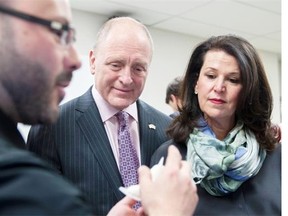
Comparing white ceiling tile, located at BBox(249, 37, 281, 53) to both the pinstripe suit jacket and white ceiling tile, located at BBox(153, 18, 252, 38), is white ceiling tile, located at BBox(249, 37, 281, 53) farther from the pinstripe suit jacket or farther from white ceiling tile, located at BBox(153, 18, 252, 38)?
the pinstripe suit jacket

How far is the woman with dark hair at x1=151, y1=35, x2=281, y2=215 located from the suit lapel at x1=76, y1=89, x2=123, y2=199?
175 millimetres

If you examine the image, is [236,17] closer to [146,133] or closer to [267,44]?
[267,44]

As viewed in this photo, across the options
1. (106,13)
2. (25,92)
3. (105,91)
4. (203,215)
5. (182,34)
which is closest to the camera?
(25,92)

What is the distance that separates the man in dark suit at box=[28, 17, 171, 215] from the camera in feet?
3.98

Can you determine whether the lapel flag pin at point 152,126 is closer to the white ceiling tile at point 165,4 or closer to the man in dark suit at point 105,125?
the man in dark suit at point 105,125

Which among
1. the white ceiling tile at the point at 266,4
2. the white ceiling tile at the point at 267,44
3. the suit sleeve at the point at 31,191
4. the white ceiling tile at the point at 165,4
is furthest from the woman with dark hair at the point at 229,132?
the white ceiling tile at the point at 267,44

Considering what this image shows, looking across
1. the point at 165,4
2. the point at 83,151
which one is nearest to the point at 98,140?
the point at 83,151

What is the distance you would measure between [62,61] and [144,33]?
751 millimetres

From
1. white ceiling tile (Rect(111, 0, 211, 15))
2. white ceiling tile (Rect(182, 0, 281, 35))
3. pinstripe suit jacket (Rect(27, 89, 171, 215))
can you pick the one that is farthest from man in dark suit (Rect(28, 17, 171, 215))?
white ceiling tile (Rect(182, 0, 281, 35))

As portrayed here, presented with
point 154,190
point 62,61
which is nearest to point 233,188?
point 154,190

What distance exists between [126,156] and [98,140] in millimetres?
121

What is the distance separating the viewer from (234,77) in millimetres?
1376

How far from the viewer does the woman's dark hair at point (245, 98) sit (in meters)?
1.37

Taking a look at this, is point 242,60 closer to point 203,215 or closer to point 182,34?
point 203,215
